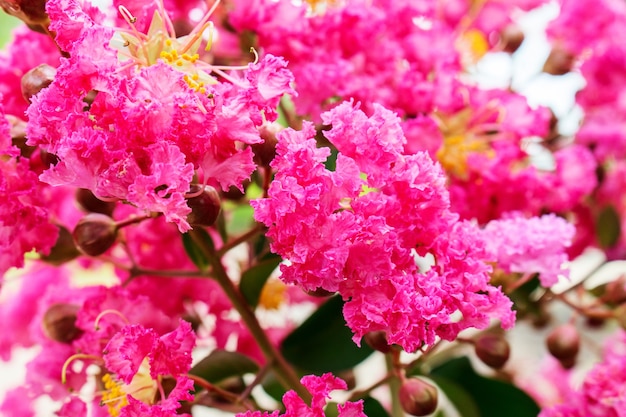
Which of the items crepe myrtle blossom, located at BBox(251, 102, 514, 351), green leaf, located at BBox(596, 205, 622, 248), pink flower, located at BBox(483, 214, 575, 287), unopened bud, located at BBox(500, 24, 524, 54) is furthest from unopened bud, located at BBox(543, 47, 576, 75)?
crepe myrtle blossom, located at BBox(251, 102, 514, 351)

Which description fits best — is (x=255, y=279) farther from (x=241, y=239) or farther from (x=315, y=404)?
(x=315, y=404)

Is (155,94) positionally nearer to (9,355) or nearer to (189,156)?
(189,156)

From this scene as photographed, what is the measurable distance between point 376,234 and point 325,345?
0.90 feet

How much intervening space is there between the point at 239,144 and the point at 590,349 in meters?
0.77

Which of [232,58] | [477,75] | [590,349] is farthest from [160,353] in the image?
[590,349]

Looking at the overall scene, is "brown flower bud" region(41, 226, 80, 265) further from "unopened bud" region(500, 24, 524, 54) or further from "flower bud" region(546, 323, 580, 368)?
"unopened bud" region(500, 24, 524, 54)

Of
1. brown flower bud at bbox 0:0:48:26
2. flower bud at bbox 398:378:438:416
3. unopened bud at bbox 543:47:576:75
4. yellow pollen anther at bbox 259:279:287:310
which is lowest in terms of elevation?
yellow pollen anther at bbox 259:279:287:310

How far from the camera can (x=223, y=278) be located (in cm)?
68

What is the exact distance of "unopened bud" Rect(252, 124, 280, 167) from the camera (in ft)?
1.97

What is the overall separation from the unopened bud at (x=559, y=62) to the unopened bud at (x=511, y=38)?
58 millimetres

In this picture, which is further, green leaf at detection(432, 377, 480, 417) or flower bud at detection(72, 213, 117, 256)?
green leaf at detection(432, 377, 480, 417)

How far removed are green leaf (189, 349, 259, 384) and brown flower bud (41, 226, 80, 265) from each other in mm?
149

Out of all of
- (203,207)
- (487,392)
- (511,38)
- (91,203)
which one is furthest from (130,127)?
(511,38)

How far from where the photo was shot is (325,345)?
0.76 metres
